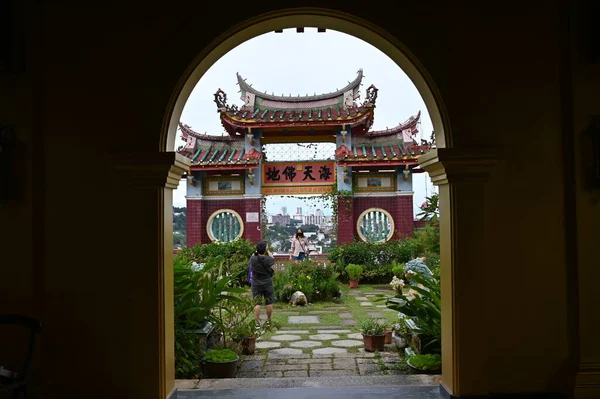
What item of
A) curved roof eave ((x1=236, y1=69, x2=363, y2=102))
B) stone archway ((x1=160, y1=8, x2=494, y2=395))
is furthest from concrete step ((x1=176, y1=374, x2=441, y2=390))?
curved roof eave ((x1=236, y1=69, x2=363, y2=102))

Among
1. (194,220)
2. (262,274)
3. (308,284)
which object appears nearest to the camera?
(262,274)

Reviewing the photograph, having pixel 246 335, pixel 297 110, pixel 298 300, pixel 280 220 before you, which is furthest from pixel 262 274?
pixel 297 110

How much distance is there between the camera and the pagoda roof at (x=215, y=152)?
1283cm

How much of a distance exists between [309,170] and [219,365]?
9.48 m

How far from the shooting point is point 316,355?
502 centimetres

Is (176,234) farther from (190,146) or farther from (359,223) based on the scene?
(359,223)

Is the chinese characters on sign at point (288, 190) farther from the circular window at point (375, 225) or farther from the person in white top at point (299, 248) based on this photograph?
the person in white top at point (299, 248)

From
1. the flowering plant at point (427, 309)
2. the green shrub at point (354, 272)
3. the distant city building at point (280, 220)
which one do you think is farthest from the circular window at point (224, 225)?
the flowering plant at point (427, 309)

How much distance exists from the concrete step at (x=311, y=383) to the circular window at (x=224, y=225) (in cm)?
981

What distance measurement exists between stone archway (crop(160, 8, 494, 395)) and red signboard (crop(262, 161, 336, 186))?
9948 millimetres

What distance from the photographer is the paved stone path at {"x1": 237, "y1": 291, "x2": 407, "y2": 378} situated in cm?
443

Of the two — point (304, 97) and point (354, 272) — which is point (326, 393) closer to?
point (354, 272)
